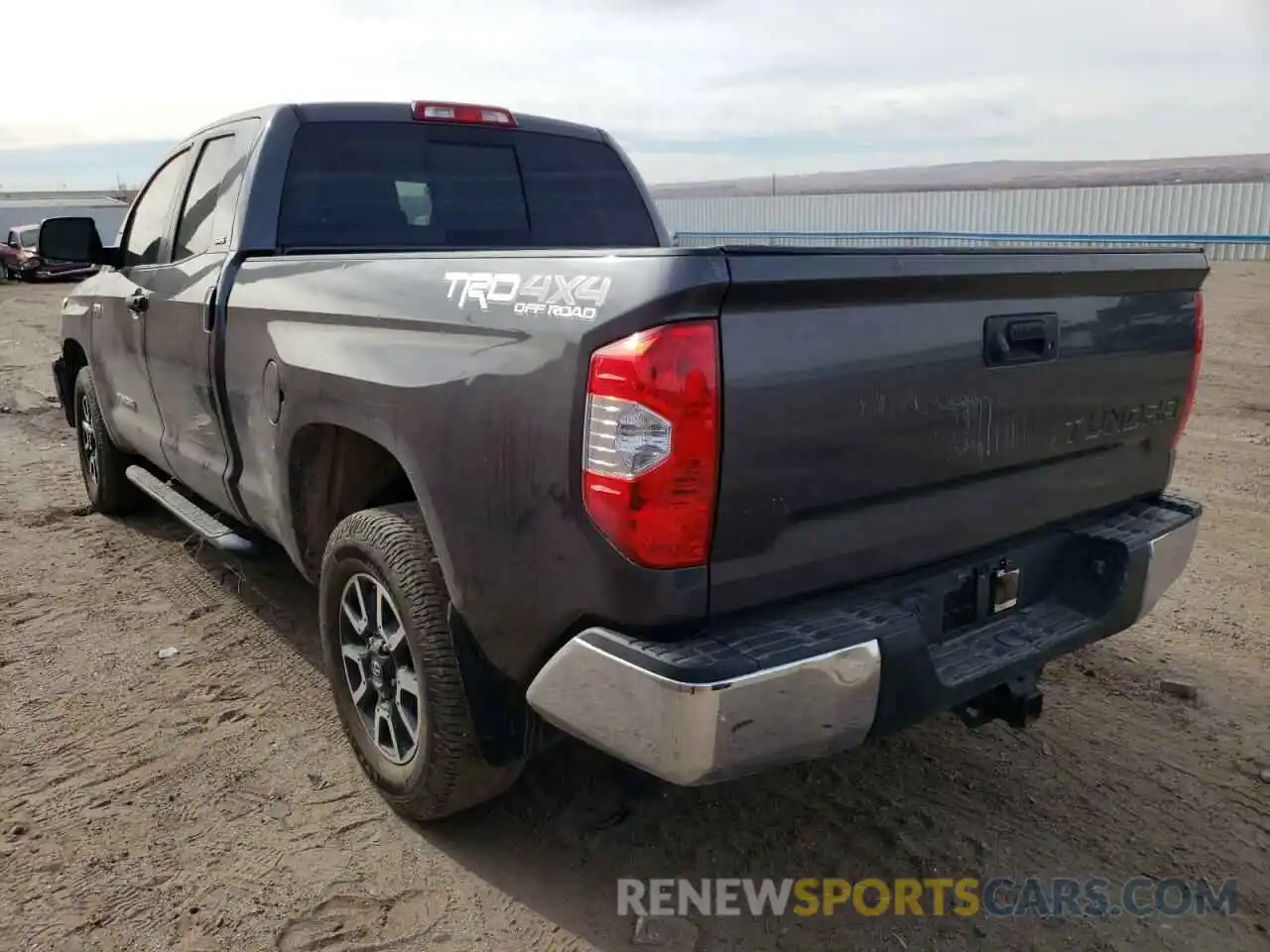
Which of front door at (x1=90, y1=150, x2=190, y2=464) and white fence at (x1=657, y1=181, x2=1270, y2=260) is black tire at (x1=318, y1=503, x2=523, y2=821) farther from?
white fence at (x1=657, y1=181, x2=1270, y2=260)

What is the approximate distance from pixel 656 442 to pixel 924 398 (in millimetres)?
710

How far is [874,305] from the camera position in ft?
7.24

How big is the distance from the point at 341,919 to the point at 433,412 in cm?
128

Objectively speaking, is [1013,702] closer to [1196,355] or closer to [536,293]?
[1196,355]

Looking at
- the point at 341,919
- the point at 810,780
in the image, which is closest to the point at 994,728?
the point at 810,780

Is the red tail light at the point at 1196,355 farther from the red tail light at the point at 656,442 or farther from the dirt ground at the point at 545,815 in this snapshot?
the red tail light at the point at 656,442

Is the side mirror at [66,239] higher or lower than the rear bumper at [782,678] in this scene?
higher

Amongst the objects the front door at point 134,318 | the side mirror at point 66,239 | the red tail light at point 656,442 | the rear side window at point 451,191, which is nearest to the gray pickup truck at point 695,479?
the red tail light at point 656,442

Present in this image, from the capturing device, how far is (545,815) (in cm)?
295

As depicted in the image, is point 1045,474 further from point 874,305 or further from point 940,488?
point 874,305

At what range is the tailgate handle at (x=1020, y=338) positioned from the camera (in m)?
2.41

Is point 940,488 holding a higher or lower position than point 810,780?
higher

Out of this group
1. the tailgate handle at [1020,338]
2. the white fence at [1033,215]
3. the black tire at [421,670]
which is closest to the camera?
the tailgate handle at [1020,338]

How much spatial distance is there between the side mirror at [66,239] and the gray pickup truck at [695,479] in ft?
5.01
